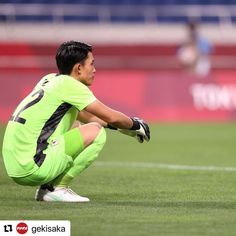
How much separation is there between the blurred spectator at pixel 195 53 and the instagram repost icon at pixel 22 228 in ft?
64.3

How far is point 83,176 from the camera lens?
39.8ft

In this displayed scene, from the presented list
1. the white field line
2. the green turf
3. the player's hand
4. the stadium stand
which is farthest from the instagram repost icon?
the stadium stand

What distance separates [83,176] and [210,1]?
61.0 feet

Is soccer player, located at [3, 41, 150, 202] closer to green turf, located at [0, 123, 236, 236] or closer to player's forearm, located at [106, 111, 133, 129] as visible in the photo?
player's forearm, located at [106, 111, 133, 129]

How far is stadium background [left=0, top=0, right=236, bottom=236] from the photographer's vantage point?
8172 mm

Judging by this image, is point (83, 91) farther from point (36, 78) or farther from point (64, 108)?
point (36, 78)

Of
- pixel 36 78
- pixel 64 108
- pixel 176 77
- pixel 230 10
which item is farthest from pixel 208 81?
pixel 64 108

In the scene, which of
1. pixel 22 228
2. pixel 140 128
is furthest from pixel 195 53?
pixel 22 228

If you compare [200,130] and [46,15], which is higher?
[46,15]

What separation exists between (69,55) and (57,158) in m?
0.99

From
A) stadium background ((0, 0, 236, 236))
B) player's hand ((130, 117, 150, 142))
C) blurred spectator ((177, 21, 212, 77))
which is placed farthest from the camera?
blurred spectator ((177, 21, 212, 77))

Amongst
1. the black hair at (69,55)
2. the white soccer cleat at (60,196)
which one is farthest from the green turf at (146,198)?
the black hair at (69,55)

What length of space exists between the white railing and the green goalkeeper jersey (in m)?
19.9

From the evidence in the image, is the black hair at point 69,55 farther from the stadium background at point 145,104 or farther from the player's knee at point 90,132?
the stadium background at point 145,104
